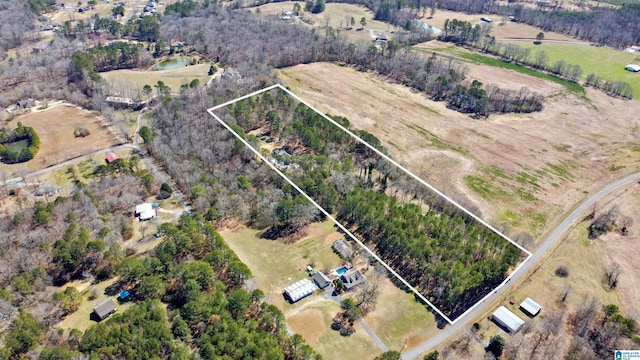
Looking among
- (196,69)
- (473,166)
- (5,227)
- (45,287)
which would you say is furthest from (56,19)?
(473,166)

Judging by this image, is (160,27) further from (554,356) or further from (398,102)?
(554,356)

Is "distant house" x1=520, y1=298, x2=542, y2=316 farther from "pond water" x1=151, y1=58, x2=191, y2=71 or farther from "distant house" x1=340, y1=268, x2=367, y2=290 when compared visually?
"pond water" x1=151, y1=58, x2=191, y2=71

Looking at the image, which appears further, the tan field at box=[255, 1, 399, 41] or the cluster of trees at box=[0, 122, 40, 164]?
the tan field at box=[255, 1, 399, 41]

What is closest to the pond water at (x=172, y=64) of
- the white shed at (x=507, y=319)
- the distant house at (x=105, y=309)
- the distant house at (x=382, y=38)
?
the distant house at (x=382, y=38)

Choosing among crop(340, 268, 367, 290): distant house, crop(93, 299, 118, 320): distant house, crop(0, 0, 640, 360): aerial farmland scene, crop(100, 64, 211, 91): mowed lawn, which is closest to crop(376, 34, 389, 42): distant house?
crop(0, 0, 640, 360): aerial farmland scene

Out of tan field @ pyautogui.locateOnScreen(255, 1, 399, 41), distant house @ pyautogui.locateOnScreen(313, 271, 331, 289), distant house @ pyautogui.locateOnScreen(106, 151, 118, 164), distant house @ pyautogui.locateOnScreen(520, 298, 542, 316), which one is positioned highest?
tan field @ pyautogui.locateOnScreen(255, 1, 399, 41)
